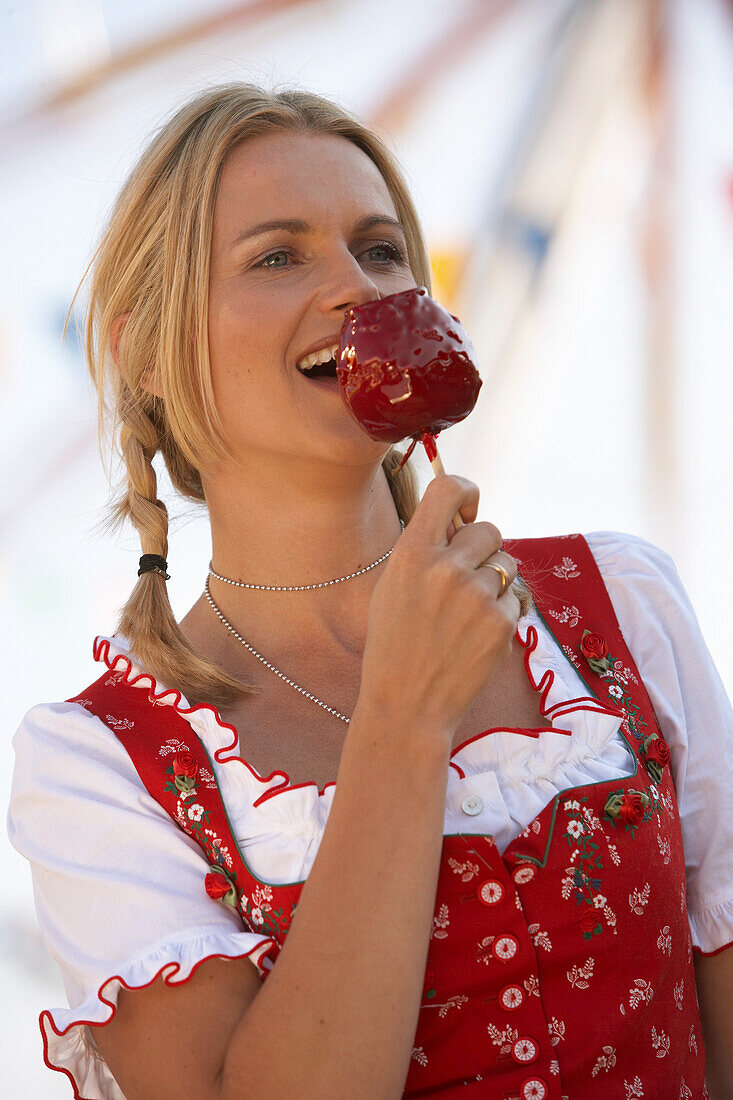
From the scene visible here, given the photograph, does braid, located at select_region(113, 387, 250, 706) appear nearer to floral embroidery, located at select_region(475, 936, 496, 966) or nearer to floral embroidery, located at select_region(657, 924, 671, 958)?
floral embroidery, located at select_region(475, 936, 496, 966)

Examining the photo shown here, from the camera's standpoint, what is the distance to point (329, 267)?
1.56m

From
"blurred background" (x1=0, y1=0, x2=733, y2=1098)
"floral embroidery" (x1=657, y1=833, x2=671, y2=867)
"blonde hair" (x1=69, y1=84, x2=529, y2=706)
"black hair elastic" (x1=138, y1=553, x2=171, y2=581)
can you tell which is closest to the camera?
"floral embroidery" (x1=657, y1=833, x2=671, y2=867)

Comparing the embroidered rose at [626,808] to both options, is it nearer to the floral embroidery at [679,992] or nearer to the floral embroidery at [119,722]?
the floral embroidery at [679,992]

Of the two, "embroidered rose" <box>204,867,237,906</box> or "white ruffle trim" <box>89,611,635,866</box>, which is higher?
"white ruffle trim" <box>89,611,635,866</box>

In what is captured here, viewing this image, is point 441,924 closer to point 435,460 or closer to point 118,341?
point 435,460

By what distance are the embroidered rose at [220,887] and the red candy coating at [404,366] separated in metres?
0.60

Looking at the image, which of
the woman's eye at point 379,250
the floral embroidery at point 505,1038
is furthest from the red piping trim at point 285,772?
the woman's eye at point 379,250

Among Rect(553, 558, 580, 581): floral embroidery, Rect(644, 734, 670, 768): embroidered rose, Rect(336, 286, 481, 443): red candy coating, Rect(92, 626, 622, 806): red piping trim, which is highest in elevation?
Rect(336, 286, 481, 443): red candy coating

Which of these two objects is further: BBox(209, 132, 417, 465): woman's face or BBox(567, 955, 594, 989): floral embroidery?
BBox(209, 132, 417, 465): woman's face

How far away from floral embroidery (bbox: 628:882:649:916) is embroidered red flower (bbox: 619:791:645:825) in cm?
8

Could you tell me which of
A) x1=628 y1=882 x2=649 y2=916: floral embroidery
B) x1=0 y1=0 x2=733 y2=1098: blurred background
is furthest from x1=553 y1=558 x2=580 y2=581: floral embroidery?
x1=0 y1=0 x2=733 y2=1098: blurred background

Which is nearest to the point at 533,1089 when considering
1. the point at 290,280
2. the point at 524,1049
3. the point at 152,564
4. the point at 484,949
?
the point at 524,1049

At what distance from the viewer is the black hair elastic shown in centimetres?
179

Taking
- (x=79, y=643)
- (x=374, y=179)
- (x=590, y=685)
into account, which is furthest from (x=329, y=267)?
(x=79, y=643)
